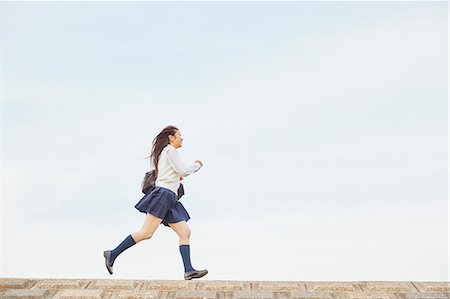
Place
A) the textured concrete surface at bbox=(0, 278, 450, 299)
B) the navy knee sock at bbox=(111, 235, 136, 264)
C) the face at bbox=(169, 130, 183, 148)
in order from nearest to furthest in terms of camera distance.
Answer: the textured concrete surface at bbox=(0, 278, 450, 299)
the navy knee sock at bbox=(111, 235, 136, 264)
the face at bbox=(169, 130, 183, 148)

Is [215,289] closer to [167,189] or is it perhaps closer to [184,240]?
[184,240]

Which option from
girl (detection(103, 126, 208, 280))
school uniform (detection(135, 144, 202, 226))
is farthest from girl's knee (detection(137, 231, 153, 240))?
school uniform (detection(135, 144, 202, 226))

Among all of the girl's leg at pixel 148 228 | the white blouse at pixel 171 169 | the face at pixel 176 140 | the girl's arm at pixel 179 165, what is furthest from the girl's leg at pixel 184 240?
the face at pixel 176 140

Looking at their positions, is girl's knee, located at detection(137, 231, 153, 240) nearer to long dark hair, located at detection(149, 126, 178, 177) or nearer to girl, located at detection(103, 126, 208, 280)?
girl, located at detection(103, 126, 208, 280)

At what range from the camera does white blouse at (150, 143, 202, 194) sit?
26.1 ft

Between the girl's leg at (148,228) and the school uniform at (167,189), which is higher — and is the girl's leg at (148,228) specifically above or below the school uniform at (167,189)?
below

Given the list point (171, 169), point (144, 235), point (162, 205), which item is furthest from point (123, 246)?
point (171, 169)

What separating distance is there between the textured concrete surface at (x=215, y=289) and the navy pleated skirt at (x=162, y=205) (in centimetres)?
63

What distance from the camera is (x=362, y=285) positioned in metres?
7.70

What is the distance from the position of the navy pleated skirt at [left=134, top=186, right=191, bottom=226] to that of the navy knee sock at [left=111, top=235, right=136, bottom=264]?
305 millimetres

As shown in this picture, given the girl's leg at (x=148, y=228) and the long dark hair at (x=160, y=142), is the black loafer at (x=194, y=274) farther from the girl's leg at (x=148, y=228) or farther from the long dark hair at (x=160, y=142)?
the long dark hair at (x=160, y=142)

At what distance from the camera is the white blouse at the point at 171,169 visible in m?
7.96

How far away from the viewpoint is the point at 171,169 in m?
8.02

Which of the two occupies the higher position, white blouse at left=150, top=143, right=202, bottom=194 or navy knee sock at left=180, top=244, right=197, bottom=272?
white blouse at left=150, top=143, right=202, bottom=194
